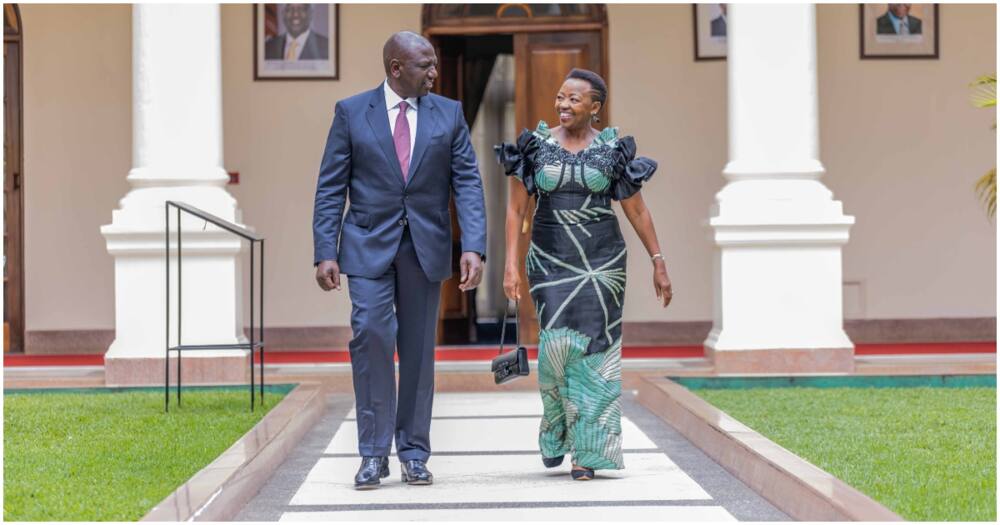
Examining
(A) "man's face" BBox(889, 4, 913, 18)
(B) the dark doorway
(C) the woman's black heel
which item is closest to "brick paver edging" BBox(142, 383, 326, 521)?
(C) the woman's black heel

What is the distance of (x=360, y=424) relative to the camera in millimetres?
6027

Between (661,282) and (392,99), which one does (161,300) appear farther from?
(661,282)

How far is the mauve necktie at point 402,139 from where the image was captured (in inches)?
237

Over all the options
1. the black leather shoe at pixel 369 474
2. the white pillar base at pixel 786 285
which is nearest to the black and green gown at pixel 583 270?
the black leather shoe at pixel 369 474

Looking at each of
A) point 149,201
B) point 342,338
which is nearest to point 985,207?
point 342,338

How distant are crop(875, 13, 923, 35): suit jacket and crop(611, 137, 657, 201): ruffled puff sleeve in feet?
24.3

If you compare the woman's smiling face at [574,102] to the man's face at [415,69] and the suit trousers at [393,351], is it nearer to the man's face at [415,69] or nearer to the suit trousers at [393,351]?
the man's face at [415,69]

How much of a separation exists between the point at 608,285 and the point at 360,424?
119cm

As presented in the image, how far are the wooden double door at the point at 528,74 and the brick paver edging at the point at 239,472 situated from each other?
14.8 ft

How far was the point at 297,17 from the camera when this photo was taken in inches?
516

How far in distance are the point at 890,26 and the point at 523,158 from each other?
762cm

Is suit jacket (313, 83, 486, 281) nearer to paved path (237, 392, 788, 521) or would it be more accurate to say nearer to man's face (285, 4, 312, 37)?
paved path (237, 392, 788, 521)

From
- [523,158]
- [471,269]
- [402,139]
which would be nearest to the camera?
[471,269]

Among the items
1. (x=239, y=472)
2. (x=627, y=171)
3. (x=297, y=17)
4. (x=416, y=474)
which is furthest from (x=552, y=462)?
(x=297, y=17)
